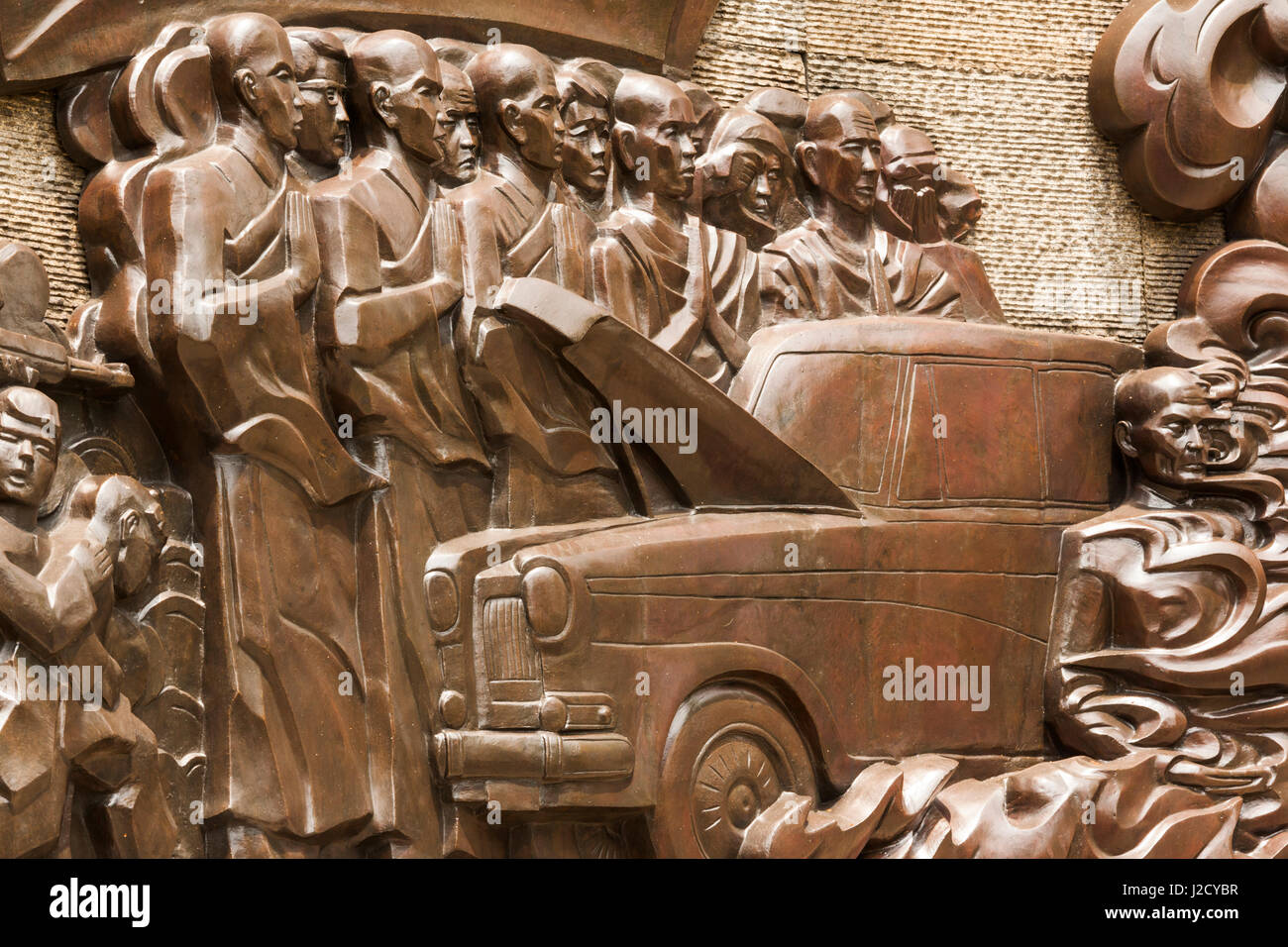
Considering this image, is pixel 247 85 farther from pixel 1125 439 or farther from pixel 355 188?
pixel 1125 439

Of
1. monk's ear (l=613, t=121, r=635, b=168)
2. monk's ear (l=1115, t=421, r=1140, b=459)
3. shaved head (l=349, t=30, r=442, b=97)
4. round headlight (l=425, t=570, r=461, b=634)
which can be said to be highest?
shaved head (l=349, t=30, r=442, b=97)

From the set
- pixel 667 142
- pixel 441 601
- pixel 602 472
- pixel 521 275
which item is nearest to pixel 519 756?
pixel 441 601

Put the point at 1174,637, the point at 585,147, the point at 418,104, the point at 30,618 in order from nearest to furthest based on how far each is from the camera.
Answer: the point at 30,618
the point at 418,104
the point at 585,147
the point at 1174,637

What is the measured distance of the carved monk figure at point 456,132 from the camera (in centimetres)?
339

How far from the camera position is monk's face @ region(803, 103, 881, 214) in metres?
3.75

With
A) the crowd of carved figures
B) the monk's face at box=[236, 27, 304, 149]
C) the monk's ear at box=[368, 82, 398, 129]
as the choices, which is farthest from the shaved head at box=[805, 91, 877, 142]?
the monk's face at box=[236, 27, 304, 149]

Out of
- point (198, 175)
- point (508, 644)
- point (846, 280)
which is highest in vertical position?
point (198, 175)

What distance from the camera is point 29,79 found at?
10.1 feet

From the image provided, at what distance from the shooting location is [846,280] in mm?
3721

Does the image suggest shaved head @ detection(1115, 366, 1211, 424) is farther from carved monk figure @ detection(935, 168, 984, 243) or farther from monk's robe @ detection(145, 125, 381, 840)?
monk's robe @ detection(145, 125, 381, 840)

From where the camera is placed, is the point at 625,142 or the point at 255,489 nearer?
the point at 255,489

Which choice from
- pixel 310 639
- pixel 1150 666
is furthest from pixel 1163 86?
pixel 310 639

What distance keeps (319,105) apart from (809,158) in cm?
108

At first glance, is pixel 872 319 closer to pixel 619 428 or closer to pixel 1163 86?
pixel 619 428
